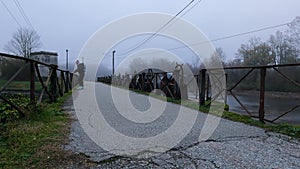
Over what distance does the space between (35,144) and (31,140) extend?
0.17 metres

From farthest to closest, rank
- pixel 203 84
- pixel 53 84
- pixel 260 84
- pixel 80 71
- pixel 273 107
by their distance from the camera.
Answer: pixel 273 107
pixel 80 71
pixel 53 84
pixel 203 84
pixel 260 84

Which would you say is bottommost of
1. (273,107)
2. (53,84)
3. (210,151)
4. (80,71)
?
(273,107)

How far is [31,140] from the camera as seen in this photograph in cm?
266

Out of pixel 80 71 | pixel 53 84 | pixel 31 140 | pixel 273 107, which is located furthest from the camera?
pixel 273 107

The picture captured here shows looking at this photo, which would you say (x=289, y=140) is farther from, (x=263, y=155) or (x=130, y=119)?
(x=130, y=119)

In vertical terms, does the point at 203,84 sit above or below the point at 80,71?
below

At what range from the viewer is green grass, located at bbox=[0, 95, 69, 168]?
2.12 metres

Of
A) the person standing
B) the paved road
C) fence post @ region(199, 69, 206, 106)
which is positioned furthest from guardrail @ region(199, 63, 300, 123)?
the person standing

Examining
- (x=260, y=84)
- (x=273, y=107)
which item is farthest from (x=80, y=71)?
(x=273, y=107)

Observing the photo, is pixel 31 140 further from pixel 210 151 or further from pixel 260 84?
pixel 260 84

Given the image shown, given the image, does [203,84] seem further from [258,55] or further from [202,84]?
[258,55]

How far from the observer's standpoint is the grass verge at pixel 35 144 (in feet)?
6.83

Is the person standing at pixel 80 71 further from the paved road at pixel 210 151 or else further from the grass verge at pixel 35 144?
the paved road at pixel 210 151

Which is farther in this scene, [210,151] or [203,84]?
[203,84]
